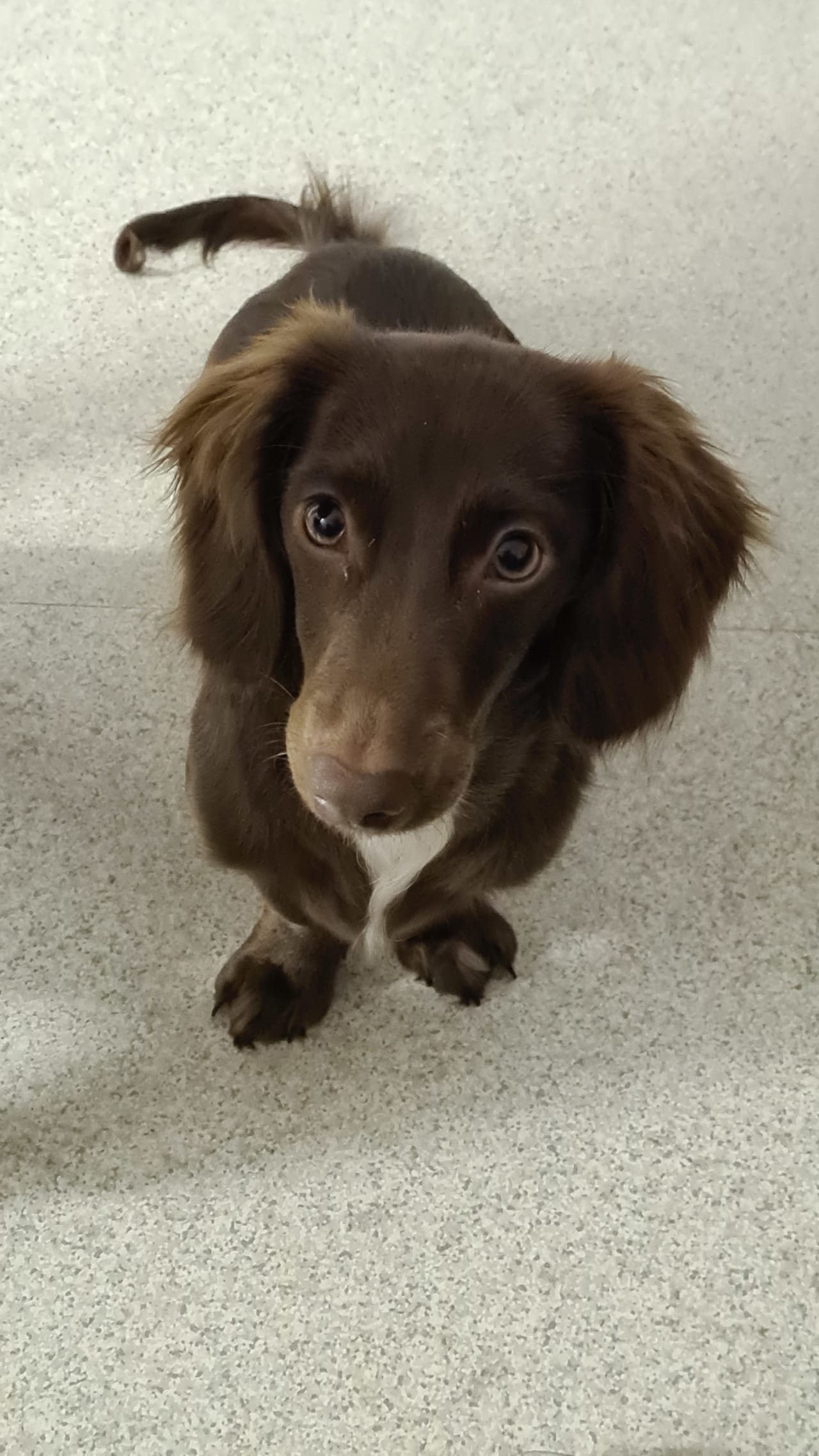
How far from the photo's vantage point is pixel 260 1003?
1.44 meters

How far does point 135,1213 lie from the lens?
1.34 metres

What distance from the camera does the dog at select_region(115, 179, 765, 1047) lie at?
96cm

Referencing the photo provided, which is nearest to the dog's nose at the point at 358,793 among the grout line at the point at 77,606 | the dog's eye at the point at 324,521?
the dog's eye at the point at 324,521

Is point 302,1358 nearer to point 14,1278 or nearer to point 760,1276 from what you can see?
point 14,1278

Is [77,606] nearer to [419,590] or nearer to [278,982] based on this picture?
[278,982]

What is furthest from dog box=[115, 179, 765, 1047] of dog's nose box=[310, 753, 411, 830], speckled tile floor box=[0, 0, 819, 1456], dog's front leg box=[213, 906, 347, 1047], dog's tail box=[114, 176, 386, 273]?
dog's tail box=[114, 176, 386, 273]

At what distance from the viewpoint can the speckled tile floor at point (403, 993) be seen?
1.28m

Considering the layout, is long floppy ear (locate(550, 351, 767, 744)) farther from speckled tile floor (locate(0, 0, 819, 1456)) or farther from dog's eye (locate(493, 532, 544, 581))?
speckled tile floor (locate(0, 0, 819, 1456))

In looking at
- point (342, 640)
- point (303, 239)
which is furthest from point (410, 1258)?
point (303, 239)

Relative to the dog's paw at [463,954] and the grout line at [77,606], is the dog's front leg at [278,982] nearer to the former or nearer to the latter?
the dog's paw at [463,954]

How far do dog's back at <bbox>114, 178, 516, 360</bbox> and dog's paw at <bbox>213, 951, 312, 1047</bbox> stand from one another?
2.46ft

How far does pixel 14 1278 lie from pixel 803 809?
1153mm

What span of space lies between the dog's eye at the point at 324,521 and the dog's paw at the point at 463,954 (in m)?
0.63

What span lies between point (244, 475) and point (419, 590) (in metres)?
0.21
